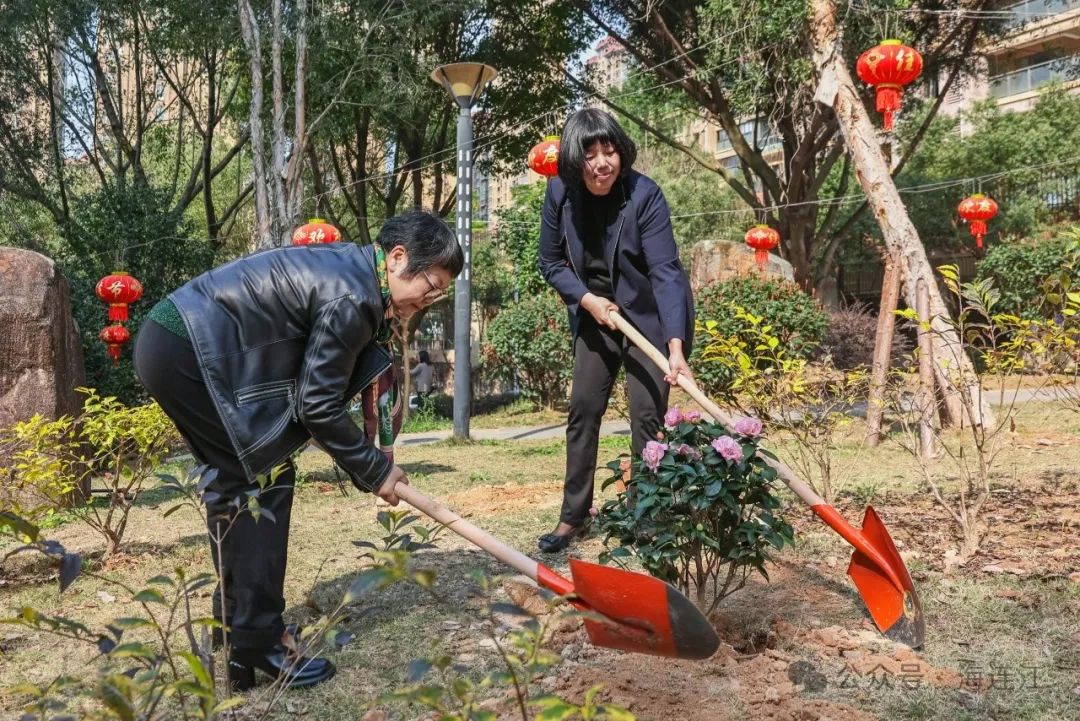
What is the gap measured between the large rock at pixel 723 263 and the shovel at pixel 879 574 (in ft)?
32.0

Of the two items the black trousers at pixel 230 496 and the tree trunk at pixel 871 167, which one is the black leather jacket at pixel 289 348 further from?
the tree trunk at pixel 871 167

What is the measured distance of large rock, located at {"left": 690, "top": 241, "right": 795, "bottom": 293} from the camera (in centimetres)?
1244

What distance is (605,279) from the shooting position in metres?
3.54

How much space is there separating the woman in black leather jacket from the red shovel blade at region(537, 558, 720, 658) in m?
0.61

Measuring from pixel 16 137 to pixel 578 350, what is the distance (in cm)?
1636

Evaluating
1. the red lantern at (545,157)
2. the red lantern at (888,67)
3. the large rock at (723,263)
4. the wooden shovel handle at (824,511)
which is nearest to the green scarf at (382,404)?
the wooden shovel handle at (824,511)

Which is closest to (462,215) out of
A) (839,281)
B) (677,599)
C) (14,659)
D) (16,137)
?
(14,659)

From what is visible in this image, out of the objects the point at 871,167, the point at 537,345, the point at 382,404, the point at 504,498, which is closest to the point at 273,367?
the point at 382,404

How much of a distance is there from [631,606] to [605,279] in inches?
69.4

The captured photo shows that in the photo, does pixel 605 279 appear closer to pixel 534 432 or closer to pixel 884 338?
A: pixel 884 338

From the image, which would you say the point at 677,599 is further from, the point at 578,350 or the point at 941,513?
the point at 941,513

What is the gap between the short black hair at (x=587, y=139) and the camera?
321 cm

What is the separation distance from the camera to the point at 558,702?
3.77 feet

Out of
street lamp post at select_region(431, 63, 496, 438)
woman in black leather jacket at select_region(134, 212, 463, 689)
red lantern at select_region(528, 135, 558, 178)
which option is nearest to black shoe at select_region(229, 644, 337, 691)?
woman in black leather jacket at select_region(134, 212, 463, 689)
